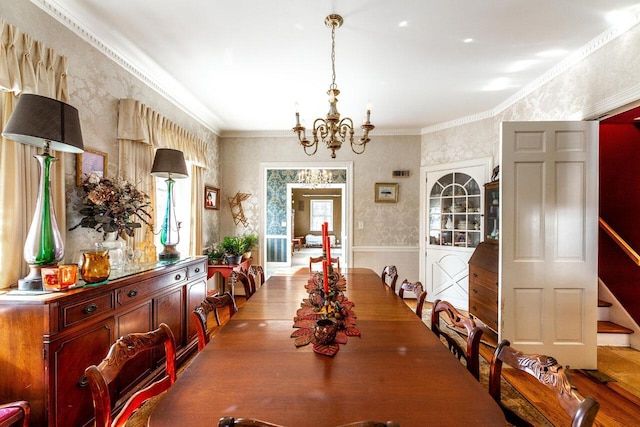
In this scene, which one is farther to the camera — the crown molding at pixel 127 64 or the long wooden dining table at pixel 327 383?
the crown molding at pixel 127 64

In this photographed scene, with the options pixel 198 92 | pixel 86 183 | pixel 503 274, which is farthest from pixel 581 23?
pixel 86 183

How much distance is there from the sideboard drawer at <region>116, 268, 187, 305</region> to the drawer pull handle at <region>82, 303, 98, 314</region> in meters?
0.18

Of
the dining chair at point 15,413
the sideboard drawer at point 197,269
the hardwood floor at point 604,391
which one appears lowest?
the hardwood floor at point 604,391

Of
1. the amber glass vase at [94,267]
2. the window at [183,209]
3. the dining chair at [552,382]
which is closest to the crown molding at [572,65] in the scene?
the dining chair at [552,382]

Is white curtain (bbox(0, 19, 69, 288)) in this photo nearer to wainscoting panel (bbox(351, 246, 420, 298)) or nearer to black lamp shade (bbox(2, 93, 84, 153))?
black lamp shade (bbox(2, 93, 84, 153))

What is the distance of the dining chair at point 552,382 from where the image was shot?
2.23 feet

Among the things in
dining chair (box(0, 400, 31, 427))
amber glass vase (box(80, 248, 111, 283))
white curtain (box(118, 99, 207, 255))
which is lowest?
dining chair (box(0, 400, 31, 427))

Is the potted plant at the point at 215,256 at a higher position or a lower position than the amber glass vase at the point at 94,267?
lower

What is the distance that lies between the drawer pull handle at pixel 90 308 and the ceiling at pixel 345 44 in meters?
1.92

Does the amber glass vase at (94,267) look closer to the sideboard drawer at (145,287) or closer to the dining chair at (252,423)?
the sideboard drawer at (145,287)

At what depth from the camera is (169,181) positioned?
2830mm

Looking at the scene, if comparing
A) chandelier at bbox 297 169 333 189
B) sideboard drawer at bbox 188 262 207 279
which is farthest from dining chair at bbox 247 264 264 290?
chandelier at bbox 297 169 333 189

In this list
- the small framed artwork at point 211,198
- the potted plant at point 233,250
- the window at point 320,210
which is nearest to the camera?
the potted plant at point 233,250

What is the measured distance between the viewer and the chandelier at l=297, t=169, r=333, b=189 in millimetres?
7598
